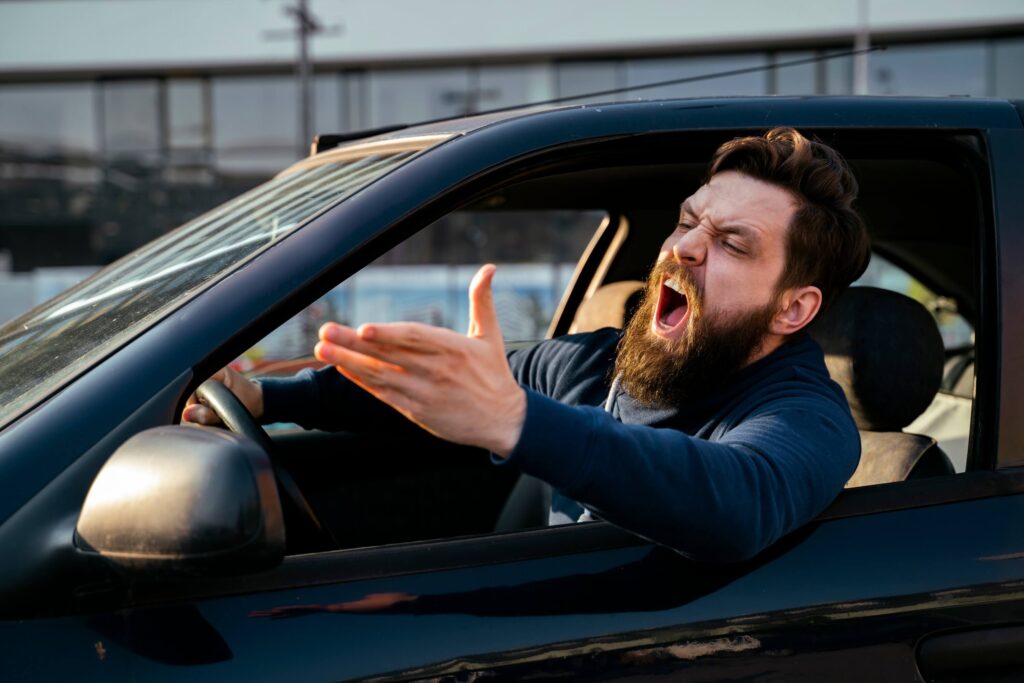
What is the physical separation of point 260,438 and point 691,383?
2.19 ft

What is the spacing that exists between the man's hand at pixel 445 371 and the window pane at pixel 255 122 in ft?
61.8

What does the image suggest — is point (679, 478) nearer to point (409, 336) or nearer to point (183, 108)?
point (409, 336)

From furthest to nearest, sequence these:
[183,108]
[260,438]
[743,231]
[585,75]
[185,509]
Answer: [183,108] < [585,75] < [743,231] < [260,438] < [185,509]

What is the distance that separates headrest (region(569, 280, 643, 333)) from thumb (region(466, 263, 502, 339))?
1.36 m

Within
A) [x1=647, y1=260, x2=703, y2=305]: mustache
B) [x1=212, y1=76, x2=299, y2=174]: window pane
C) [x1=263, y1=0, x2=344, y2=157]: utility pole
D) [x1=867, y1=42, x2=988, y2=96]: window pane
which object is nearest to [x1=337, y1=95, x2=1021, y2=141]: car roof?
[x1=647, y1=260, x2=703, y2=305]: mustache

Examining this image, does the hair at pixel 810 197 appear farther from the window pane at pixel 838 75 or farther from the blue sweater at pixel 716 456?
the window pane at pixel 838 75

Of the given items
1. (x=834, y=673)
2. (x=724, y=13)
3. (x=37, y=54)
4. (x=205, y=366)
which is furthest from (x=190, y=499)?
(x=37, y=54)

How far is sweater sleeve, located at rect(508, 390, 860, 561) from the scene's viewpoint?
3.80 feet

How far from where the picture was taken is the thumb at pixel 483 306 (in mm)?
1083

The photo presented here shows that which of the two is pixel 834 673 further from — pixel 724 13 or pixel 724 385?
pixel 724 13

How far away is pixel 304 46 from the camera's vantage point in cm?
1733

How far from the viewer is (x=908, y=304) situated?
1879mm

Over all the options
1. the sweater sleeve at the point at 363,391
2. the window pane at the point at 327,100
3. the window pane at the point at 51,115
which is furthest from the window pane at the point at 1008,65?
the sweater sleeve at the point at 363,391

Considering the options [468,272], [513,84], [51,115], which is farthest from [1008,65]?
[51,115]
